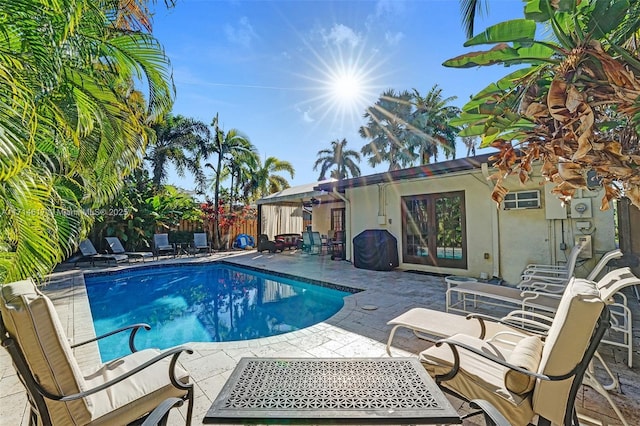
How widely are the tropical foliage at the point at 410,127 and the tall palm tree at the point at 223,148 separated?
1186cm

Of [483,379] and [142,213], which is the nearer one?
[483,379]

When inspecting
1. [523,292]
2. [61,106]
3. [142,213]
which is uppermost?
[61,106]

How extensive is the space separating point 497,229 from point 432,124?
58.7 ft

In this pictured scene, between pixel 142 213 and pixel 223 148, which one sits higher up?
pixel 223 148

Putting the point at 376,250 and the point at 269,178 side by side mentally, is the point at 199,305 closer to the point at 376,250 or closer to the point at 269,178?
the point at 376,250

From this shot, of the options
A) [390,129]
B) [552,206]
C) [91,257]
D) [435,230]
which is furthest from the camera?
[390,129]

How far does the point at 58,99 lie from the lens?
3566 millimetres

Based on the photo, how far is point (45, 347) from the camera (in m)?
1.63

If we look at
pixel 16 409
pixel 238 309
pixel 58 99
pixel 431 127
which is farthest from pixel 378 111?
pixel 16 409

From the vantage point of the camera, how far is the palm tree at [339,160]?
2952 cm

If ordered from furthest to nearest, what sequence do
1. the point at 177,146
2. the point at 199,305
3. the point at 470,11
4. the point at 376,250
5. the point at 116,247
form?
the point at 177,146 → the point at 116,247 → the point at 376,250 → the point at 199,305 → the point at 470,11

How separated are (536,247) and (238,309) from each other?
779 cm

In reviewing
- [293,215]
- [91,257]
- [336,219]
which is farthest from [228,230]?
[91,257]

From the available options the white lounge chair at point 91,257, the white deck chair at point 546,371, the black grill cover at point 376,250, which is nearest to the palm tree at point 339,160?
the black grill cover at point 376,250
